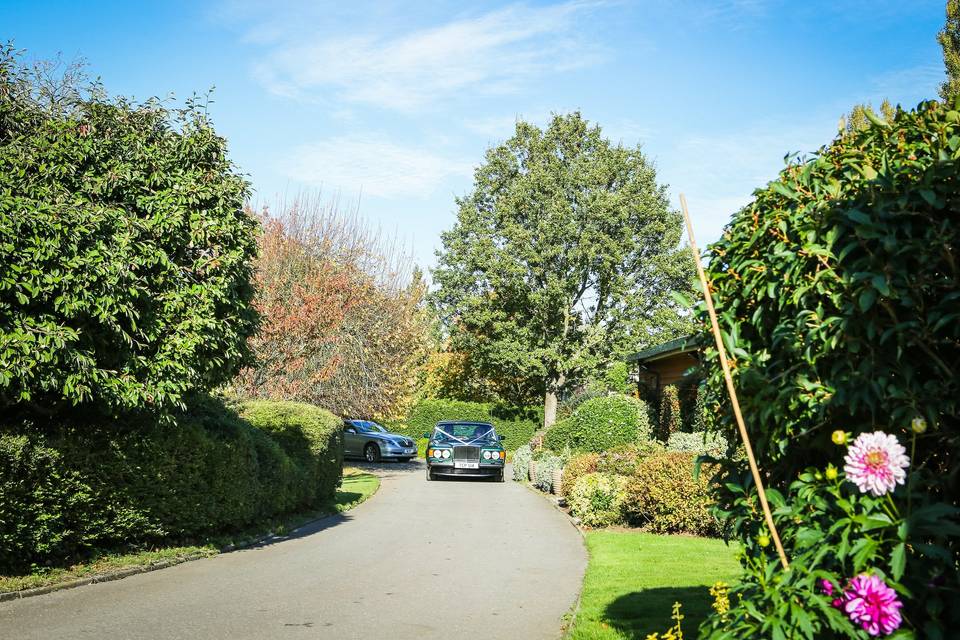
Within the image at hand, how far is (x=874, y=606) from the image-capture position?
2924 mm

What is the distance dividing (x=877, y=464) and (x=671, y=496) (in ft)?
33.2

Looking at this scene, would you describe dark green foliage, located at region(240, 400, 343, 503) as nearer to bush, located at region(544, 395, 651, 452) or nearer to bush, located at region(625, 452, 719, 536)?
bush, located at region(625, 452, 719, 536)

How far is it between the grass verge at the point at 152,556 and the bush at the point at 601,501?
16.3 ft

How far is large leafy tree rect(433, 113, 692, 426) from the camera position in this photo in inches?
1582

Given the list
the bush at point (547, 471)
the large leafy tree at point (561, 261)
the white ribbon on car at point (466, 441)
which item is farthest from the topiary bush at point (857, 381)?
the large leafy tree at point (561, 261)

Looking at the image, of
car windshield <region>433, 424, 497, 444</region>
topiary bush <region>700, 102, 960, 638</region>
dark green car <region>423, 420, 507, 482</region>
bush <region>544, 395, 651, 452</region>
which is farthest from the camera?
car windshield <region>433, 424, 497, 444</region>

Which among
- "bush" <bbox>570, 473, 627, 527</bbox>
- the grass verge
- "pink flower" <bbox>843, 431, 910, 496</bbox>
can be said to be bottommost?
the grass verge

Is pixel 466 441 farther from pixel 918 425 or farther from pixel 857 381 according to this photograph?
pixel 918 425

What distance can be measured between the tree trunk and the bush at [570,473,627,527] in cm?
2505

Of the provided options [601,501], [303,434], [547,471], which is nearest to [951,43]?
[547,471]

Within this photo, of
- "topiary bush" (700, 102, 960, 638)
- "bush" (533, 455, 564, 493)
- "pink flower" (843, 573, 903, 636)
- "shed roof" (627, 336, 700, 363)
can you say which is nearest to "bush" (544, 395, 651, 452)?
"bush" (533, 455, 564, 493)

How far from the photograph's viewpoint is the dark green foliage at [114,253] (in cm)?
802

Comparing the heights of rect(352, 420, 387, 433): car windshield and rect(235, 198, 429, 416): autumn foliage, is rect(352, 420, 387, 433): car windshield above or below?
below

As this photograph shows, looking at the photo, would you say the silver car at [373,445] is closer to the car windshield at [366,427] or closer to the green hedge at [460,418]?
the car windshield at [366,427]
